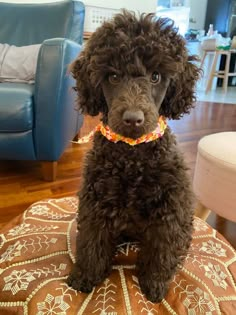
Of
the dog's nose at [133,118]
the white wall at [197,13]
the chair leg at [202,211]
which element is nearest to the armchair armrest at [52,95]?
the chair leg at [202,211]

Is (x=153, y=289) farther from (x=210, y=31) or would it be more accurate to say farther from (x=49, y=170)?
(x=210, y=31)

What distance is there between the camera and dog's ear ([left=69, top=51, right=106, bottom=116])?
0.77m

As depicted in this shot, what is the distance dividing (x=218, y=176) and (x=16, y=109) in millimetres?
900

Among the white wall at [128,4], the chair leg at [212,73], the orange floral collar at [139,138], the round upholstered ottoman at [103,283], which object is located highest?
the white wall at [128,4]

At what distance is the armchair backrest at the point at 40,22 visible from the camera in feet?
6.73

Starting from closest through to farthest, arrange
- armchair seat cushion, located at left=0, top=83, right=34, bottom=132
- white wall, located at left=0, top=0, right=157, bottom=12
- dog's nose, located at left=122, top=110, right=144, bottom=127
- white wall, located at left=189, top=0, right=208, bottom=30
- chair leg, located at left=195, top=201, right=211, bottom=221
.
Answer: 1. dog's nose, located at left=122, top=110, right=144, bottom=127
2. chair leg, located at left=195, top=201, right=211, bottom=221
3. armchair seat cushion, located at left=0, top=83, right=34, bottom=132
4. white wall, located at left=0, top=0, right=157, bottom=12
5. white wall, located at left=189, top=0, right=208, bottom=30

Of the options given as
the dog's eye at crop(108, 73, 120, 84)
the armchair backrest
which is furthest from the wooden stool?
the dog's eye at crop(108, 73, 120, 84)

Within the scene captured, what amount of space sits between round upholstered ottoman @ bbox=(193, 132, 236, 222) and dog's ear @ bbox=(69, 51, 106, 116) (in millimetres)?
588

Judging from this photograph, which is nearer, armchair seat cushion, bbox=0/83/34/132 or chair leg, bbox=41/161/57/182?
armchair seat cushion, bbox=0/83/34/132

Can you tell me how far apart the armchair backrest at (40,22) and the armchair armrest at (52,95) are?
A: 1.28 ft

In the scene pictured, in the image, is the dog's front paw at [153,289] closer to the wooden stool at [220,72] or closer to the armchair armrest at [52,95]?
the armchair armrest at [52,95]

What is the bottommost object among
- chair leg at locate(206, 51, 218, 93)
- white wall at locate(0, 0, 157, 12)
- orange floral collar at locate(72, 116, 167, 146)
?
chair leg at locate(206, 51, 218, 93)

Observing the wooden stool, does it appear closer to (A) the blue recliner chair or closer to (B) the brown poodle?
(A) the blue recliner chair

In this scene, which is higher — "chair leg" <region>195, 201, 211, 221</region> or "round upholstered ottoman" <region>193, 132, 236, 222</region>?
"round upholstered ottoman" <region>193, 132, 236, 222</region>
